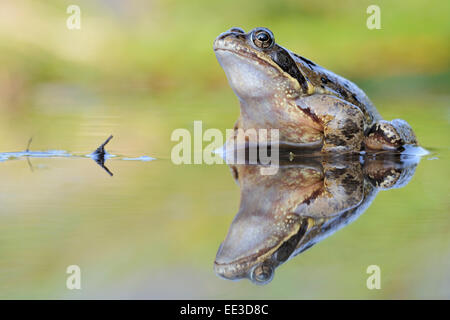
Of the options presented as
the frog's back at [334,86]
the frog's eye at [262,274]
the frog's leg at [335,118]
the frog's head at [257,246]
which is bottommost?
the frog's eye at [262,274]

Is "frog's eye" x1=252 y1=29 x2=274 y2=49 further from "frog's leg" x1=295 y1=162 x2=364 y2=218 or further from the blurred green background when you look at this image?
"frog's leg" x1=295 y1=162 x2=364 y2=218

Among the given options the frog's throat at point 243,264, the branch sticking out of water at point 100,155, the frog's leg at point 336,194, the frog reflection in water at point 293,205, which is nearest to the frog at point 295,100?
the frog reflection in water at point 293,205

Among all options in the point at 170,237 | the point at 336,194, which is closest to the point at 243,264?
the point at 170,237

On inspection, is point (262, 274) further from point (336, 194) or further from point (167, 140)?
point (167, 140)

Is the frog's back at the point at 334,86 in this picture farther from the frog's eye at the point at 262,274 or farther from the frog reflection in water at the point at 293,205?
the frog's eye at the point at 262,274

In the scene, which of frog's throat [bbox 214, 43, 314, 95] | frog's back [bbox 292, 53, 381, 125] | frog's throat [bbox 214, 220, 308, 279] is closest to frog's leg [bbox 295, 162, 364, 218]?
frog's throat [bbox 214, 220, 308, 279]

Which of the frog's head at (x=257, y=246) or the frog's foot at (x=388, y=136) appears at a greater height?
the frog's foot at (x=388, y=136)

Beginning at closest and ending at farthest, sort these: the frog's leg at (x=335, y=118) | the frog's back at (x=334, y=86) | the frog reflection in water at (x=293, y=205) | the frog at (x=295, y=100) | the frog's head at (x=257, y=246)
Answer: the frog's head at (x=257, y=246) < the frog reflection in water at (x=293, y=205) < the frog at (x=295, y=100) < the frog's leg at (x=335, y=118) < the frog's back at (x=334, y=86)
